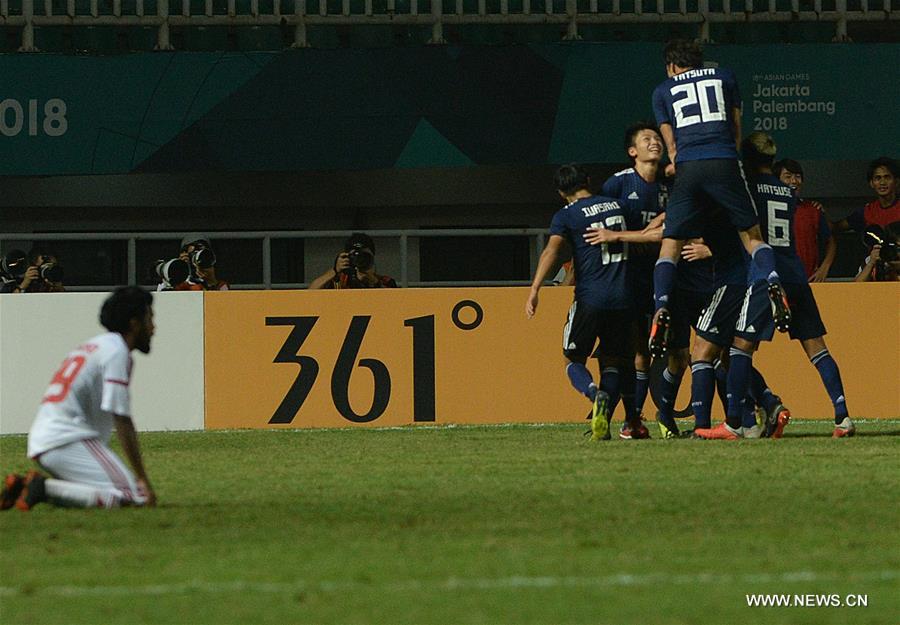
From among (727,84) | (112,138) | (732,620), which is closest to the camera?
(732,620)

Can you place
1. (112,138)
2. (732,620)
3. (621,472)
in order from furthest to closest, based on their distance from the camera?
(112,138), (621,472), (732,620)

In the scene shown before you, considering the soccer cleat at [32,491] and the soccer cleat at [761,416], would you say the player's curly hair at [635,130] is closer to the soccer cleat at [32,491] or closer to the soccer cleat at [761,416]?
the soccer cleat at [761,416]

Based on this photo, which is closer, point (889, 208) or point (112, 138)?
point (889, 208)

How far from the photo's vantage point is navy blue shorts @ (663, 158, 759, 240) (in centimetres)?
1052

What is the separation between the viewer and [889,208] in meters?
14.5

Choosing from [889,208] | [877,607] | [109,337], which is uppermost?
[889,208]

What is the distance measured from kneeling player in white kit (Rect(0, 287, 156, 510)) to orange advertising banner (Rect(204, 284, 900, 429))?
648 centimetres

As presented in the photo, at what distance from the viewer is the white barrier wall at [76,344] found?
14.1m

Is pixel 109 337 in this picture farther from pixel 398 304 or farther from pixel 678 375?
pixel 398 304

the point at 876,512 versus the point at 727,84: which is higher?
the point at 727,84

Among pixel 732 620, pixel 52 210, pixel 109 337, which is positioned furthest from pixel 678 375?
pixel 52 210

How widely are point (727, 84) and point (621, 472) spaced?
2.86m

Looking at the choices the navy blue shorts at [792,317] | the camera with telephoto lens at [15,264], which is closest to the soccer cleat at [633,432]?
the navy blue shorts at [792,317]

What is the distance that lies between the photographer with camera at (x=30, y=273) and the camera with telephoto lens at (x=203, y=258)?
1.16 metres
